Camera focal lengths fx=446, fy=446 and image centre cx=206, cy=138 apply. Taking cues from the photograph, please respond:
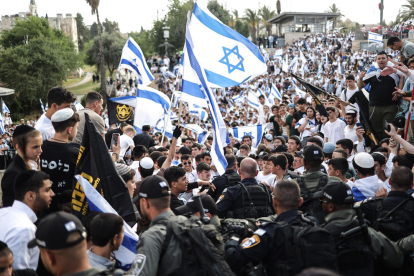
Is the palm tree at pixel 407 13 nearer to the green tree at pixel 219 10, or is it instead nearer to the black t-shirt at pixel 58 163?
the green tree at pixel 219 10

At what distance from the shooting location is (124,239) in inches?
154

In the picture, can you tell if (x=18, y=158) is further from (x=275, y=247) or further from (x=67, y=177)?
(x=275, y=247)

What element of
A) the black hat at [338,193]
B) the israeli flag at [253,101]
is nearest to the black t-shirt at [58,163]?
the black hat at [338,193]

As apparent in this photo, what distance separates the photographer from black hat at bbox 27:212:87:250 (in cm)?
273

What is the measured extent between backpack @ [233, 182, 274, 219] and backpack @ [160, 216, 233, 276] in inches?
77.0

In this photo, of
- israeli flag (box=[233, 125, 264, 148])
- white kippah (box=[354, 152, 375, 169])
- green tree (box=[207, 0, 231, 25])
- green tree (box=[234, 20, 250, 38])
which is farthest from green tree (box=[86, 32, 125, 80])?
white kippah (box=[354, 152, 375, 169])

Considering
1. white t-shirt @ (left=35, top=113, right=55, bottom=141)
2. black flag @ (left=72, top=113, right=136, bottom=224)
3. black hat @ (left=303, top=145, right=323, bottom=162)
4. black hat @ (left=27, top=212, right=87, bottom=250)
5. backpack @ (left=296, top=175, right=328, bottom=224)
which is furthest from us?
black hat @ (left=303, top=145, right=323, bottom=162)

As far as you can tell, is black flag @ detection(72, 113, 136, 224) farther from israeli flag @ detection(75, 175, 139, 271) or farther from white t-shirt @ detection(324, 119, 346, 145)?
white t-shirt @ detection(324, 119, 346, 145)

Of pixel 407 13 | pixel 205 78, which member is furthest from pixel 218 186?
pixel 407 13

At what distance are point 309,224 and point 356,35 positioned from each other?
39838mm

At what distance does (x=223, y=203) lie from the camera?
561 centimetres

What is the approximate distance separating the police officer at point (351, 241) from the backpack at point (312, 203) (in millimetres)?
461

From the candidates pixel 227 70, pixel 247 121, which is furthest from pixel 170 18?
pixel 227 70

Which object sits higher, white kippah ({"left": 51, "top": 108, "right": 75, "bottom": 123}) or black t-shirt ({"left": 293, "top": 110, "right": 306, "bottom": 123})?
white kippah ({"left": 51, "top": 108, "right": 75, "bottom": 123})
